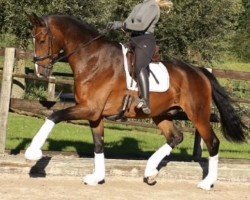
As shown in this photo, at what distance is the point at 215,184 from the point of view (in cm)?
814

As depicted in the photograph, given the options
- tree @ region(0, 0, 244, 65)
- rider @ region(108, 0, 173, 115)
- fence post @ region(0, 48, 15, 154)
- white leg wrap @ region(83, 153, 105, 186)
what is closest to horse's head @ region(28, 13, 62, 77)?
rider @ region(108, 0, 173, 115)

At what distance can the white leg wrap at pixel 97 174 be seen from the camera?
7.25 m

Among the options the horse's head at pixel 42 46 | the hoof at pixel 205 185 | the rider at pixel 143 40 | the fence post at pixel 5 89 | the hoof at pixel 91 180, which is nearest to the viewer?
the horse's head at pixel 42 46

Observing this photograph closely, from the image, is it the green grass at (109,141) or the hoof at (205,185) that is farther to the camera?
the green grass at (109,141)

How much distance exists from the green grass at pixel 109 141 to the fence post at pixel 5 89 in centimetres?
65

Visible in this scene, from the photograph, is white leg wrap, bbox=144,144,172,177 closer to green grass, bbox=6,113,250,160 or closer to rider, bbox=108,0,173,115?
rider, bbox=108,0,173,115

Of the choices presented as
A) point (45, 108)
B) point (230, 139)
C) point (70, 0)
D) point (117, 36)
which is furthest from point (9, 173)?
point (117, 36)

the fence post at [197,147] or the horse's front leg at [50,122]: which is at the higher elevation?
the horse's front leg at [50,122]

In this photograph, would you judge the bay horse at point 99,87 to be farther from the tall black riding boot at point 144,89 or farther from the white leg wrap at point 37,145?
the tall black riding boot at point 144,89

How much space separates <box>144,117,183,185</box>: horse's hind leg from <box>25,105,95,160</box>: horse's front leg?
149cm

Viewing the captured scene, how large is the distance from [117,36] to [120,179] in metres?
12.4

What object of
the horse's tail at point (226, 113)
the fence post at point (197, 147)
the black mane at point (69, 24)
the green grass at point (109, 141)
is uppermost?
the black mane at point (69, 24)

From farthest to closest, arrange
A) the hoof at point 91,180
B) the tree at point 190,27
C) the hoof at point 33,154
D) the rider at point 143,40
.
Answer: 1. the tree at point 190,27
2. the hoof at point 91,180
3. the rider at point 143,40
4. the hoof at point 33,154

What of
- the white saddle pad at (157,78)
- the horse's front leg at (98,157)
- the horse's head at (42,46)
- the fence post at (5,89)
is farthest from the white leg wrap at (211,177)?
the fence post at (5,89)
